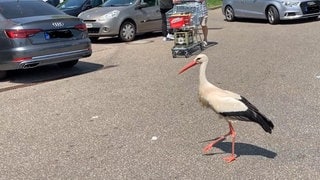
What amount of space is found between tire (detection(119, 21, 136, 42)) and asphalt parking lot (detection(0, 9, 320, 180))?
3386 mm

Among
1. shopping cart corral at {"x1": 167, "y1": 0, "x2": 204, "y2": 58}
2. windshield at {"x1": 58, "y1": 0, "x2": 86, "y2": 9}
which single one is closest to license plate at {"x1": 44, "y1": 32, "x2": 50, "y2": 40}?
shopping cart corral at {"x1": 167, "y1": 0, "x2": 204, "y2": 58}

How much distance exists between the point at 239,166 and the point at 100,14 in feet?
36.3

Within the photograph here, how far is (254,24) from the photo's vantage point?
17938 millimetres

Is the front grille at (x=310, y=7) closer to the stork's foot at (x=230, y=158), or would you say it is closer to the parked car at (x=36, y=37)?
the parked car at (x=36, y=37)

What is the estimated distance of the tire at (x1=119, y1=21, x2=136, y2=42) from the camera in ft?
49.5

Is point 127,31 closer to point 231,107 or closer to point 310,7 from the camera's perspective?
point 310,7

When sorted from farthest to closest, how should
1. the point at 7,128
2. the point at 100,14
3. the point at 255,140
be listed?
the point at 100,14 < the point at 7,128 < the point at 255,140

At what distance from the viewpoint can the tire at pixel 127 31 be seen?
15.1 m

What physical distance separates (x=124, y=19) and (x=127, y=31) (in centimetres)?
42

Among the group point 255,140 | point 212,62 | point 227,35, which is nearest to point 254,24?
point 227,35

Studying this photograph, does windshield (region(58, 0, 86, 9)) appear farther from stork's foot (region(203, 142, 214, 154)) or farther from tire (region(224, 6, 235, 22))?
stork's foot (region(203, 142, 214, 154))

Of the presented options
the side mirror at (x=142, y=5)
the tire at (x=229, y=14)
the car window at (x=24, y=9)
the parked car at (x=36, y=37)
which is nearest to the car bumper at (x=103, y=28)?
the side mirror at (x=142, y=5)

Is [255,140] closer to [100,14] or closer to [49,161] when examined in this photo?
[49,161]

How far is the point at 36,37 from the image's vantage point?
30.4ft
